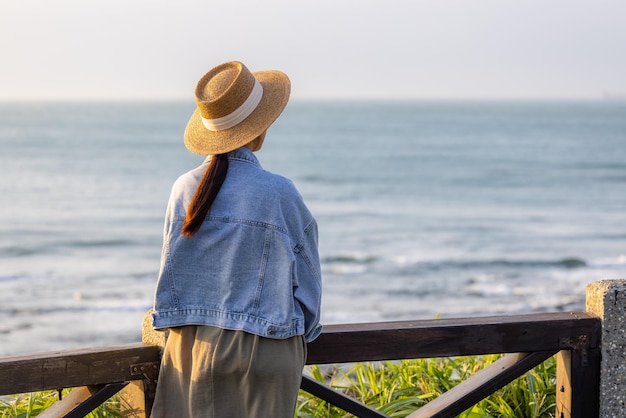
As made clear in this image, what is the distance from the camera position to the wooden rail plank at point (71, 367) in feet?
8.48

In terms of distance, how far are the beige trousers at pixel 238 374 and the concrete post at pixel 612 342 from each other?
51.0 inches

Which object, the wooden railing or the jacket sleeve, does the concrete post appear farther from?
the jacket sleeve

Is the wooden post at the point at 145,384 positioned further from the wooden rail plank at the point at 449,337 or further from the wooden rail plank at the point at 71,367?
the wooden rail plank at the point at 449,337

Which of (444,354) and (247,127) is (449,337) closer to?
(444,354)

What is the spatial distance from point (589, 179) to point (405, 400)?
36.3 meters

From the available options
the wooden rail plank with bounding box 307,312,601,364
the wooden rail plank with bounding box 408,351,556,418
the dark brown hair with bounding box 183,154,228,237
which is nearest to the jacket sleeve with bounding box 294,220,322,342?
the dark brown hair with bounding box 183,154,228,237

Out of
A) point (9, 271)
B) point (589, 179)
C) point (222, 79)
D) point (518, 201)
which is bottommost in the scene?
point (222, 79)

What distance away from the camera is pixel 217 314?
246cm

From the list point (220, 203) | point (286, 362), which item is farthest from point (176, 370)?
point (220, 203)

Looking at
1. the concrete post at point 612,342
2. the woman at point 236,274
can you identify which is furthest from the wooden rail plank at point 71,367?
the concrete post at point 612,342

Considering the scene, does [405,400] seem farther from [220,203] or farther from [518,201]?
[518,201]

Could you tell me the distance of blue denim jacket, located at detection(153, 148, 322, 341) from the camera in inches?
95.1

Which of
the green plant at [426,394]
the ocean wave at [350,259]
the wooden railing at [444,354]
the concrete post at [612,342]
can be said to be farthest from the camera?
the ocean wave at [350,259]

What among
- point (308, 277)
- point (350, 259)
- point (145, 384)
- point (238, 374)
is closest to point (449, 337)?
point (308, 277)
